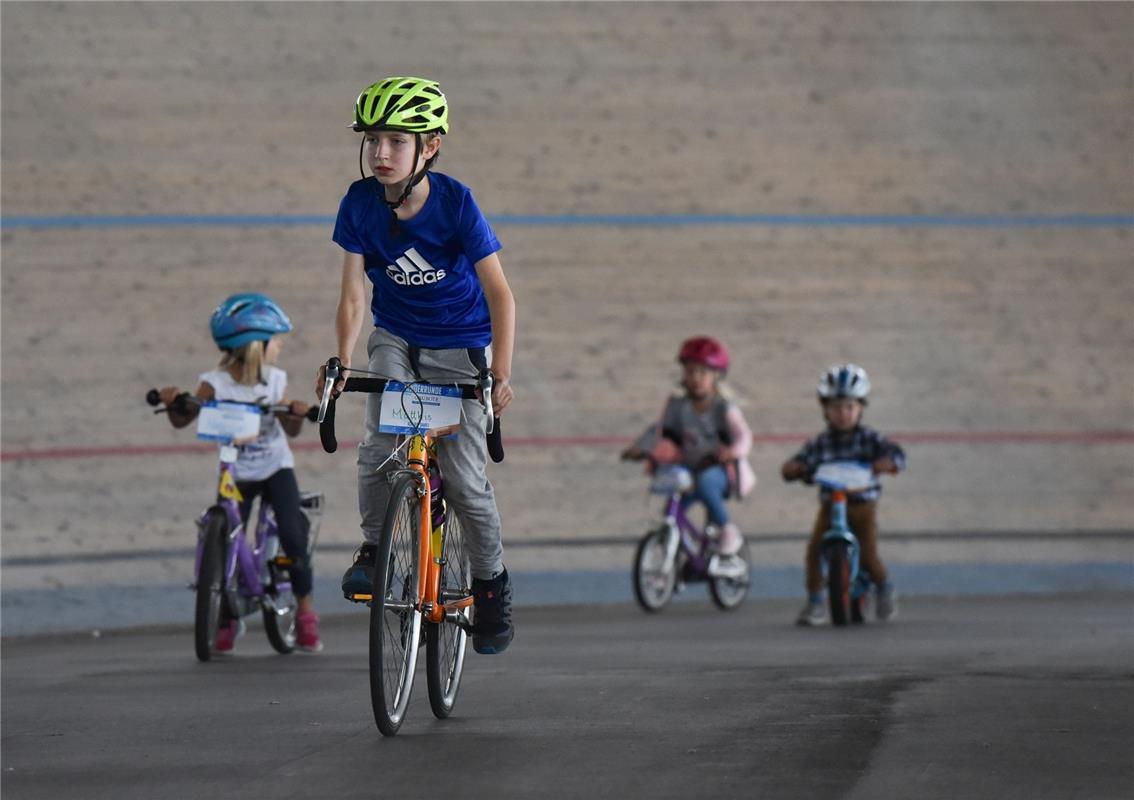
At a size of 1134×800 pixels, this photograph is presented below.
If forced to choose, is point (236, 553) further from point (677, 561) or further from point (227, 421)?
point (677, 561)

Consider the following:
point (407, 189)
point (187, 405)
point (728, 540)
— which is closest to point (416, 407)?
point (407, 189)

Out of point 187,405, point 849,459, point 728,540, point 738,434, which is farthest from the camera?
point 738,434

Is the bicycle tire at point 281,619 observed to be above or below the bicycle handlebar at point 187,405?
below

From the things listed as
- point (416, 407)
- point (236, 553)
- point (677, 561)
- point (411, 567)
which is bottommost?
point (411, 567)

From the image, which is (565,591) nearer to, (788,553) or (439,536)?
(788,553)

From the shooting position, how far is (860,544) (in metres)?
11.1

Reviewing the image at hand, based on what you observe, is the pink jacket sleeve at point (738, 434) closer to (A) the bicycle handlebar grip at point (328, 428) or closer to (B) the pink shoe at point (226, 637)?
(B) the pink shoe at point (226, 637)

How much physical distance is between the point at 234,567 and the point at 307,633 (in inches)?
27.4

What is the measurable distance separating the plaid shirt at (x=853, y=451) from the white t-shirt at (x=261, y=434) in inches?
128

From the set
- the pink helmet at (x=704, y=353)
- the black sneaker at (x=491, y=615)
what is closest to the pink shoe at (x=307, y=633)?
the black sneaker at (x=491, y=615)

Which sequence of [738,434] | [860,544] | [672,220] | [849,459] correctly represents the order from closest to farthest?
[860,544], [849,459], [738,434], [672,220]

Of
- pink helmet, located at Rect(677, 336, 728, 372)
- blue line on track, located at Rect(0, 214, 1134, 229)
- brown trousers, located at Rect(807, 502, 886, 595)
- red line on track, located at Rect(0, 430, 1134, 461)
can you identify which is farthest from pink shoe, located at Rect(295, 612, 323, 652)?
blue line on track, located at Rect(0, 214, 1134, 229)

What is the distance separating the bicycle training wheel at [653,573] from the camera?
1220 cm

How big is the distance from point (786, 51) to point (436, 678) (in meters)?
12.3
